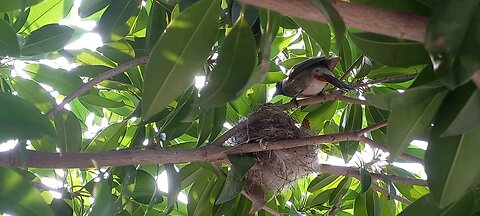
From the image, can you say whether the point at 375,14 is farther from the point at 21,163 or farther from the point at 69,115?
the point at 69,115

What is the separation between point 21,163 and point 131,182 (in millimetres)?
559

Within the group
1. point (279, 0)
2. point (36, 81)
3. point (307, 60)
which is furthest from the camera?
point (307, 60)

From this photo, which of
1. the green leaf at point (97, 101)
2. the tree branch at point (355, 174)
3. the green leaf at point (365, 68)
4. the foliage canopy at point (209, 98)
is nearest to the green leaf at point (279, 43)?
the foliage canopy at point (209, 98)

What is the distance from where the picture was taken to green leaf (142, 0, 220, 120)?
34.4 inches

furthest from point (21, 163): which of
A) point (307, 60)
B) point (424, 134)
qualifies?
point (307, 60)

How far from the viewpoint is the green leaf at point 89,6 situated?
60.1 inches

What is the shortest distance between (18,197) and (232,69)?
1.00ft

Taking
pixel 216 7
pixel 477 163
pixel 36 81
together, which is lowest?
pixel 477 163

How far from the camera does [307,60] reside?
2.37m

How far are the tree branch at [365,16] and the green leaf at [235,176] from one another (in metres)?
0.91

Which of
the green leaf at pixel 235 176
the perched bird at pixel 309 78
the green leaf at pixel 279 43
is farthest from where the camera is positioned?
the perched bird at pixel 309 78

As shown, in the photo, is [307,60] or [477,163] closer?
[477,163]

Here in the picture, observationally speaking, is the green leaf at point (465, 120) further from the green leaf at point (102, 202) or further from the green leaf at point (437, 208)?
the green leaf at point (102, 202)

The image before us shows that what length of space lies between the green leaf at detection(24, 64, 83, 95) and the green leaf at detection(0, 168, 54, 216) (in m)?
0.78
